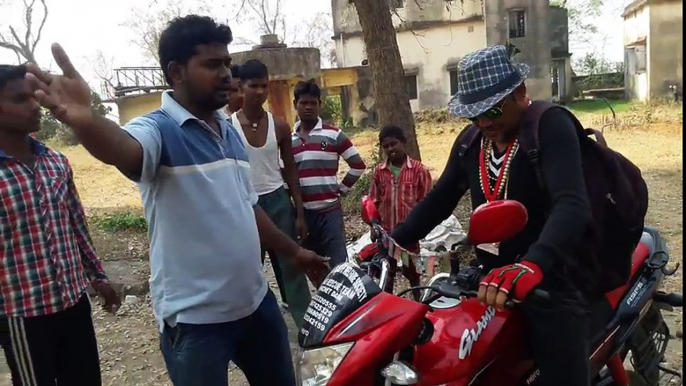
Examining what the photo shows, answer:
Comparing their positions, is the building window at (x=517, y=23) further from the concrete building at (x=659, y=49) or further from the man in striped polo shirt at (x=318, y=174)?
the man in striped polo shirt at (x=318, y=174)

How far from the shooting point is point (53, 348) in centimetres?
283

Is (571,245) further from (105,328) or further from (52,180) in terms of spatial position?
(105,328)

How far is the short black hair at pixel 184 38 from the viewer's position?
225 centimetres

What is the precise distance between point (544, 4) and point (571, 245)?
27995mm

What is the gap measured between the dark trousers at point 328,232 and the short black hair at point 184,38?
8.17ft

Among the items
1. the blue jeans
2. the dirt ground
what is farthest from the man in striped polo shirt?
the blue jeans

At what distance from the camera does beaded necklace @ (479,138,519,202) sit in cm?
235

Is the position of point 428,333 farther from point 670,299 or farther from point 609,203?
point 670,299

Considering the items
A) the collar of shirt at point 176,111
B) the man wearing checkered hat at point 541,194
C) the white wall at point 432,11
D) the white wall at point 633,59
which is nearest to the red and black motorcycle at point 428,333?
the man wearing checkered hat at point 541,194

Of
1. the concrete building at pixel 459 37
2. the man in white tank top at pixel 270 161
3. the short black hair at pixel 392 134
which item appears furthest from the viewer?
the concrete building at pixel 459 37

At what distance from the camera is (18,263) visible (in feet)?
8.96

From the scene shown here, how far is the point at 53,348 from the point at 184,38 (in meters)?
1.52

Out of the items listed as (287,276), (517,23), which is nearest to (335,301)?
(287,276)

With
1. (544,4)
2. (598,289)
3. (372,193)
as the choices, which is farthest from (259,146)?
(544,4)
